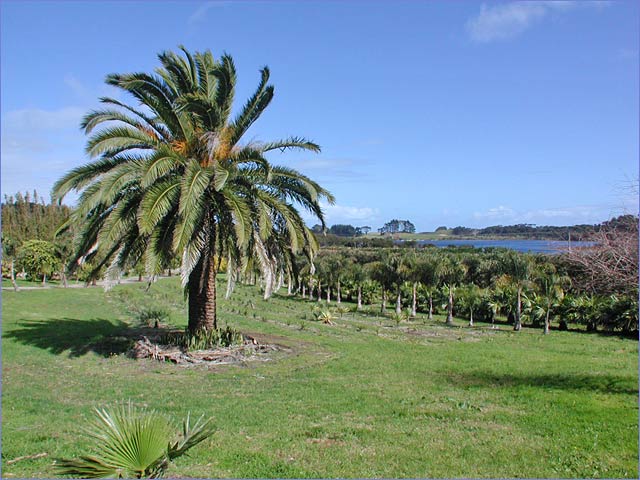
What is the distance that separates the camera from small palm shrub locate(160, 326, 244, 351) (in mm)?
14477

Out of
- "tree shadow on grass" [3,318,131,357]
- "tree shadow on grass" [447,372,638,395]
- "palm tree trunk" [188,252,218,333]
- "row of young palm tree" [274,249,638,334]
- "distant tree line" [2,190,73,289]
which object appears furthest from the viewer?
"distant tree line" [2,190,73,289]

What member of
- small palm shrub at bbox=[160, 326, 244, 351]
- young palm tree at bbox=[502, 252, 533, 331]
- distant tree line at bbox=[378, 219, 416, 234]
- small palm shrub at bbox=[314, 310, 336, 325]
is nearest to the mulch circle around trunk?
small palm shrub at bbox=[160, 326, 244, 351]

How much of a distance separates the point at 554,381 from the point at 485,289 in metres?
26.9

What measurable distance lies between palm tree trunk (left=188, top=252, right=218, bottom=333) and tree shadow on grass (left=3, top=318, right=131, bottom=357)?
228 centimetres

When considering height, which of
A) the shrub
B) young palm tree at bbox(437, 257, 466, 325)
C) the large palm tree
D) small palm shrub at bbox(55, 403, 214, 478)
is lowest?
the shrub

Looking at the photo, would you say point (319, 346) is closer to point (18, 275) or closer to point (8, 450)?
point (8, 450)

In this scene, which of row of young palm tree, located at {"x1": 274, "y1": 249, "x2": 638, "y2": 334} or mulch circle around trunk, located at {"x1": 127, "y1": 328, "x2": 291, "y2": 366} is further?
row of young palm tree, located at {"x1": 274, "y1": 249, "x2": 638, "y2": 334}

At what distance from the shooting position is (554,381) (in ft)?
41.5

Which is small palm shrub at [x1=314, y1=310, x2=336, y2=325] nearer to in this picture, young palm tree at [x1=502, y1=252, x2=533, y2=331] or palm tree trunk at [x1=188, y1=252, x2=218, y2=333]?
young palm tree at [x1=502, y1=252, x2=533, y2=331]

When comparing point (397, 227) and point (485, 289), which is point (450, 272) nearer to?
point (485, 289)

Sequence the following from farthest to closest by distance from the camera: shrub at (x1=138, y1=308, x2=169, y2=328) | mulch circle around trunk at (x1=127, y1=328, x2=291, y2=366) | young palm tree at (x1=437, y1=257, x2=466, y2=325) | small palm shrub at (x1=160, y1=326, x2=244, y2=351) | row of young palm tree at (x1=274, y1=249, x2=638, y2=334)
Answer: young palm tree at (x1=437, y1=257, x2=466, y2=325), row of young palm tree at (x1=274, y1=249, x2=638, y2=334), shrub at (x1=138, y1=308, x2=169, y2=328), small palm shrub at (x1=160, y1=326, x2=244, y2=351), mulch circle around trunk at (x1=127, y1=328, x2=291, y2=366)

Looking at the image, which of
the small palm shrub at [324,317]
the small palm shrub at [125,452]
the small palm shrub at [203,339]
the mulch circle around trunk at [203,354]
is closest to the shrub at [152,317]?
the mulch circle around trunk at [203,354]

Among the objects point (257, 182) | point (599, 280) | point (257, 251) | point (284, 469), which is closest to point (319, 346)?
point (257, 251)

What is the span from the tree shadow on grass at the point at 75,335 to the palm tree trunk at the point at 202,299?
7.49 ft
